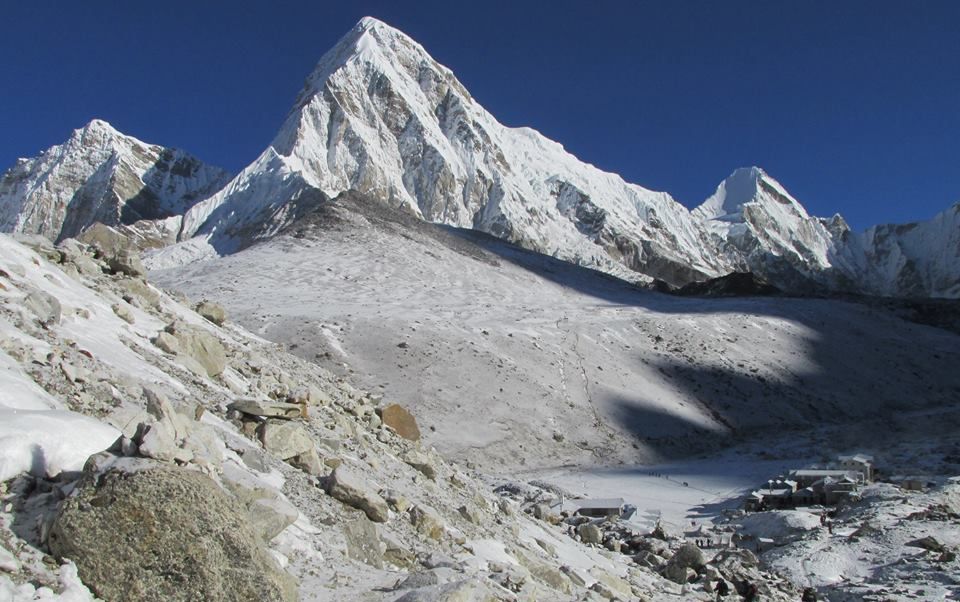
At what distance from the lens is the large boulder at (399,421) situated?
14.3 metres

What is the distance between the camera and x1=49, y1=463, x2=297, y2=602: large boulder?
17.1 feet

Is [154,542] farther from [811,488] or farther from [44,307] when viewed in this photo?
[811,488]

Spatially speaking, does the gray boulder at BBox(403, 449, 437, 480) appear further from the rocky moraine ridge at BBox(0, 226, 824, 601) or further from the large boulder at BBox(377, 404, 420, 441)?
the large boulder at BBox(377, 404, 420, 441)

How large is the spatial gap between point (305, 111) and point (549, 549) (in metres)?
147

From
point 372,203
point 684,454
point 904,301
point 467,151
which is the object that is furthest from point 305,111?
point 684,454

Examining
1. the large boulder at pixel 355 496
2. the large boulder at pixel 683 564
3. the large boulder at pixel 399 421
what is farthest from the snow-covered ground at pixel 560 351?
the large boulder at pixel 355 496

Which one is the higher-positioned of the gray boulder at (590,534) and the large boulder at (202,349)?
the large boulder at (202,349)

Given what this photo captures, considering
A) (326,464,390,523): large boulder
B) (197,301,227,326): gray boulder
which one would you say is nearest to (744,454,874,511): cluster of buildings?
(197,301,227,326): gray boulder

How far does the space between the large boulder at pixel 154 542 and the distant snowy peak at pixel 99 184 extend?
157348 millimetres

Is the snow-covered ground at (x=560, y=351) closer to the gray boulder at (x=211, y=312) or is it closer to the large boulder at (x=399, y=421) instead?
the gray boulder at (x=211, y=312)

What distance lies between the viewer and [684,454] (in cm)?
3575

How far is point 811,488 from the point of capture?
88.5ft

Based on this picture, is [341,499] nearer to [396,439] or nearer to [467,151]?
[396,439]

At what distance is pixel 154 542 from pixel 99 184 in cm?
17791
